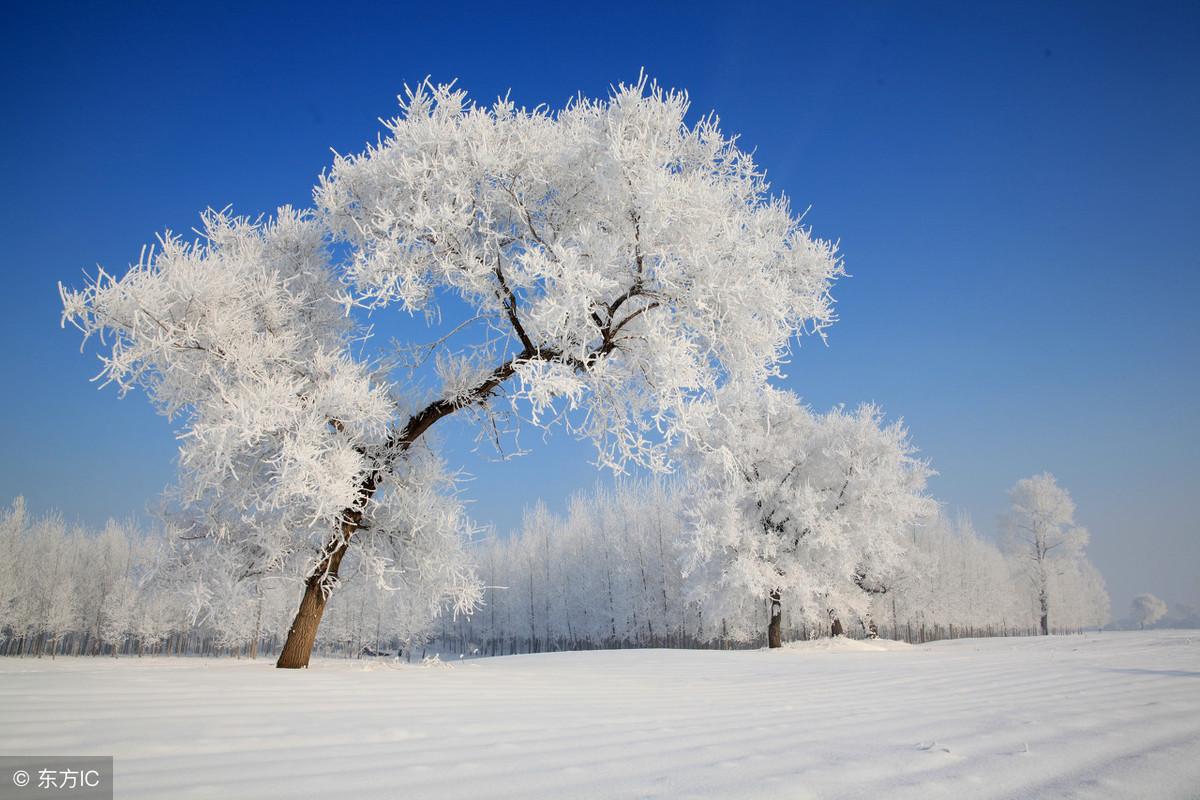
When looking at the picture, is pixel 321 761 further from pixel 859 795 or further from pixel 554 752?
pixel 859 795

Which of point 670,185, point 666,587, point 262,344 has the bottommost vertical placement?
point 666,587

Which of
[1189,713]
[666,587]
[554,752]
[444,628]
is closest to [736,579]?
[1189,713]

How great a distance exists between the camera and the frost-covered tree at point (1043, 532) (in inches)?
1663

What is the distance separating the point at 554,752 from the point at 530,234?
7.50 metres

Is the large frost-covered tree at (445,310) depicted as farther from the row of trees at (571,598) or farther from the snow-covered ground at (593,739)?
the row of trees at (571,598)

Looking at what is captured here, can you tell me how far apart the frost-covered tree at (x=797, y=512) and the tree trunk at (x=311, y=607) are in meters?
13.1

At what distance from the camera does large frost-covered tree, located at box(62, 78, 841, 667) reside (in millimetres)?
7918

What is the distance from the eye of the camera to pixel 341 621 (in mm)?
50531

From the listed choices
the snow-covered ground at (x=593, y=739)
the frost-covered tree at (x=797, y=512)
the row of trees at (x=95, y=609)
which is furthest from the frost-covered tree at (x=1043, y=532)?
the snow-covered ground at (x=593, y=739)

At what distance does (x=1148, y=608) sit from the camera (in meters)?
76.1

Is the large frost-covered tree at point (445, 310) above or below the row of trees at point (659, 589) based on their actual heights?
above

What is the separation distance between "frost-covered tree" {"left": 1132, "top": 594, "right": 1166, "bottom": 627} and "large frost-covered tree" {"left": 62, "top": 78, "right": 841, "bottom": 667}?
9373cm

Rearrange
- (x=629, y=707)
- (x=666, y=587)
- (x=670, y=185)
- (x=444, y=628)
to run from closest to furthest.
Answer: (x=629, y=707), (x=670, y=185), (x=666, y=587), (x=444, y=628)

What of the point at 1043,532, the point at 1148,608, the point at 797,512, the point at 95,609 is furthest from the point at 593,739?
the point at 1148,608
